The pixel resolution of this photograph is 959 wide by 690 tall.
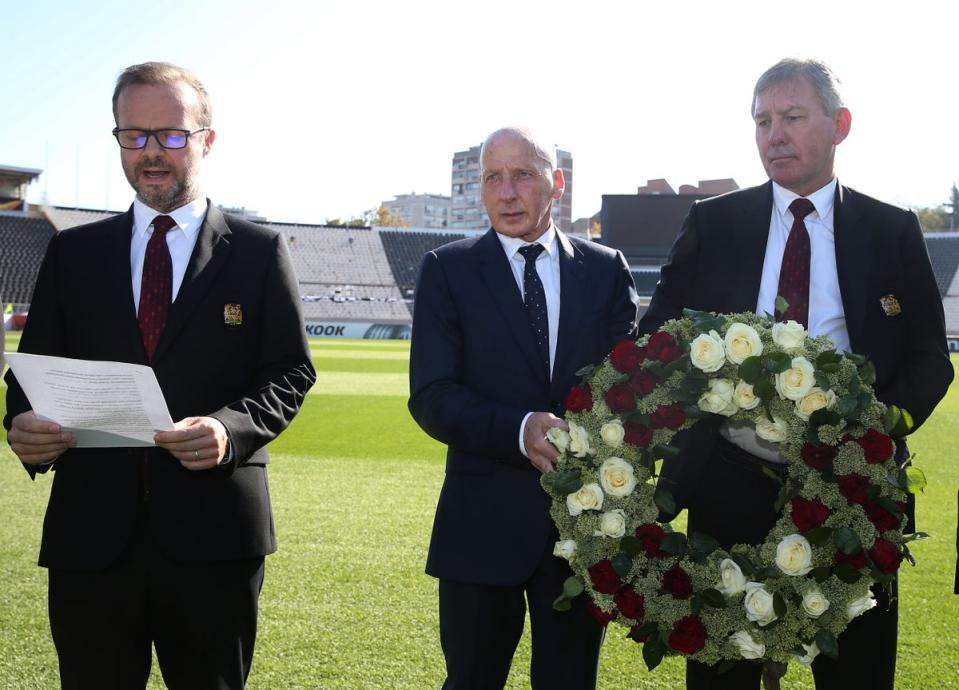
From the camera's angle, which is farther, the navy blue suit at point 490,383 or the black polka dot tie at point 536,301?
the black polka dot tie at point 536,301

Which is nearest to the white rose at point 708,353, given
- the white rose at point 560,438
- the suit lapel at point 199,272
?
the white rose at point 560,438

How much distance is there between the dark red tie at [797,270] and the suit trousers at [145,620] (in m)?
1.74

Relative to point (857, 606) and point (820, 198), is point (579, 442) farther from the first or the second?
point (820, 198)

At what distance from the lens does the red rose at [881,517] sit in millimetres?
2041

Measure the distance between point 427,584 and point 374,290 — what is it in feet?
180

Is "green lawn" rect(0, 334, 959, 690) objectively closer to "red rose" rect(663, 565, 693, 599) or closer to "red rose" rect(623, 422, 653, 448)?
"red rose" rect(663, 565, 693, 599)

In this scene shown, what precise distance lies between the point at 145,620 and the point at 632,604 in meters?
1.34

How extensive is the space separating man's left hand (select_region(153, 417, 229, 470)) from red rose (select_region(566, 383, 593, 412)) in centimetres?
89

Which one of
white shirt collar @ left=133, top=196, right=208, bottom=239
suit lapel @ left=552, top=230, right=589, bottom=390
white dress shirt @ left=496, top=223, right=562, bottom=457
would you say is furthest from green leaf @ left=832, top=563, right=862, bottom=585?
white shirt collar @ left=133, top=196, right=208, bottom=239

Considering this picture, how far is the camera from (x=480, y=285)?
2.57 m

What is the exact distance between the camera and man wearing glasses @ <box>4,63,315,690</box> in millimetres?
2393

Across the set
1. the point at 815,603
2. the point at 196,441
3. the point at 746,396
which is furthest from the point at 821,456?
the point at 196,441

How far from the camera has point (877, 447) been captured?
2.01 m

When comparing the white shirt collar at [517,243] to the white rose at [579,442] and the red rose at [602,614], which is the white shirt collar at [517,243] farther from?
the red rose at [602,614]
